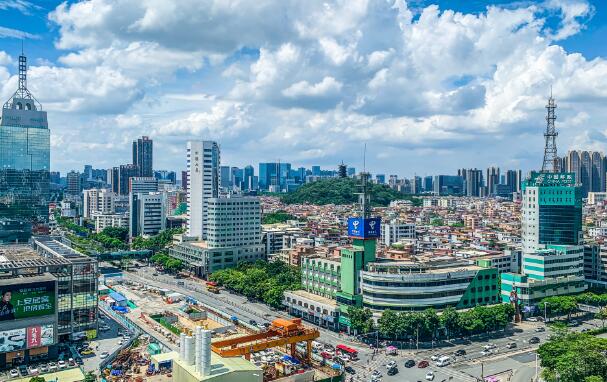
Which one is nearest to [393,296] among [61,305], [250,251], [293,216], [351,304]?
[351,304]

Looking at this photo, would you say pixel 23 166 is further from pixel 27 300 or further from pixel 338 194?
pixel 338 194

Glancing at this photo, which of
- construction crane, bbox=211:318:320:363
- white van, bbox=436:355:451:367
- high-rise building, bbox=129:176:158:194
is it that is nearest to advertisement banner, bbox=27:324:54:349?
construction crane, bbox=211:318:320:363

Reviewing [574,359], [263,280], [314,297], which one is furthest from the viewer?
[263,280]

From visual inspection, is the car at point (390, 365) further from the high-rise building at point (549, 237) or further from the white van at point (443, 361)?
the high-rise building at point (549, 237)

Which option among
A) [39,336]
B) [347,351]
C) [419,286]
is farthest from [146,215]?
[347,351]

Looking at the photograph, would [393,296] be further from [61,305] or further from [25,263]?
[25,263]

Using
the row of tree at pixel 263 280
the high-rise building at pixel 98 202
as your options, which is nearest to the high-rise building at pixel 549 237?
the row of tree at pixel 263 280
